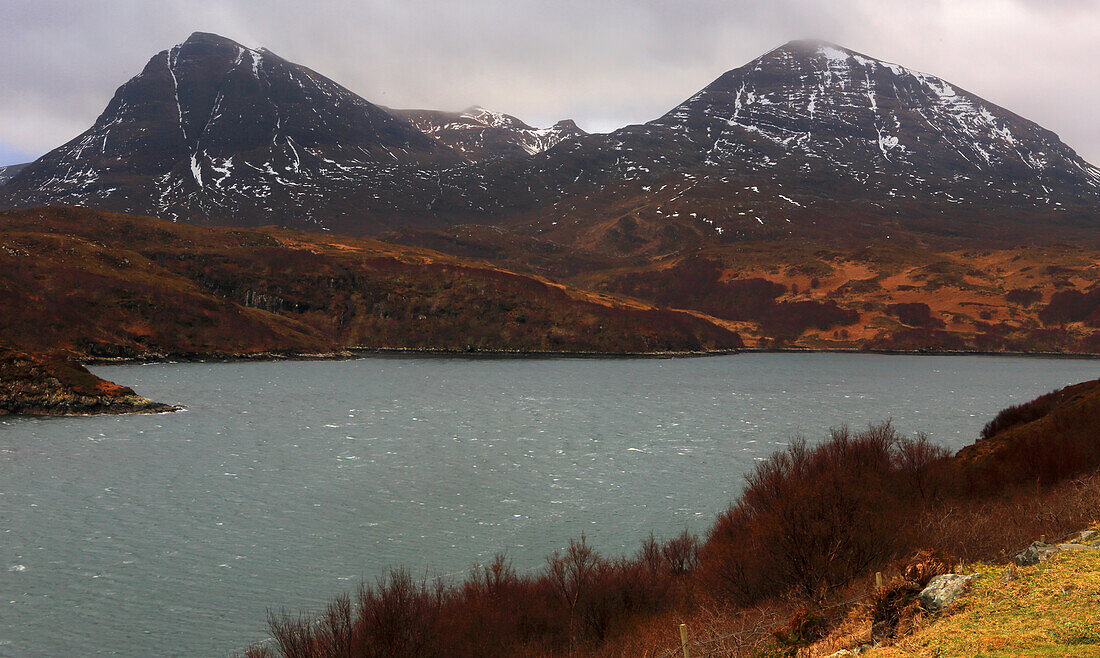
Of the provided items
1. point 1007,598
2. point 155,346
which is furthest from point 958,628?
point 155,346

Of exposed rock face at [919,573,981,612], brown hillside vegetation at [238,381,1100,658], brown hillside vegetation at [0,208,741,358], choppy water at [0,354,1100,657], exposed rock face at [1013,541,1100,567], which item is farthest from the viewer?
brown hillside vegetation at [0,208,741,358]

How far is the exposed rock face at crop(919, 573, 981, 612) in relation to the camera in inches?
663

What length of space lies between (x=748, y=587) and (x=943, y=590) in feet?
33.2

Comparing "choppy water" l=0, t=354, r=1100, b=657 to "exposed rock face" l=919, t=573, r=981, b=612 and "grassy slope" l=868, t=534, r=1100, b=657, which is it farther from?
"grassy slope" l=868, t=534, r=1100, b=657

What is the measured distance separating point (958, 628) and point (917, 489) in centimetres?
2526

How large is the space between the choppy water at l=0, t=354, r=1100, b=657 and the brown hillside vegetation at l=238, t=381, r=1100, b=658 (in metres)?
5.30

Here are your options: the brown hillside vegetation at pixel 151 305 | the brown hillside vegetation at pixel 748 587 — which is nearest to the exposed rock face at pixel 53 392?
the brown hillside vegetation at pixel 151 305

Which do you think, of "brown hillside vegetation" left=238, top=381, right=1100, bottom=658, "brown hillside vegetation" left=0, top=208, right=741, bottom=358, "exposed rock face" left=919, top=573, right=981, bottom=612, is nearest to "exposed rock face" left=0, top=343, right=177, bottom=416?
"brown hillside vegetation" left=0, top=208, right=741, bottom=358

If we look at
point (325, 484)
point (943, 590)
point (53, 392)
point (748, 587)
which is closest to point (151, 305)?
point (53, 392)

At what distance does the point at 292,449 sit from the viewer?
65938 millimetres

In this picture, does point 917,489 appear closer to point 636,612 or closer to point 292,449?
point 636,612

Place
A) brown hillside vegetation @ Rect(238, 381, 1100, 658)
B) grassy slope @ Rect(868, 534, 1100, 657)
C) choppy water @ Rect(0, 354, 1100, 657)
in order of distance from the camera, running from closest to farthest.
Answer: grassy slope @ Rect(868, 534, 1100, 657), brown hillside vegetation @ Rect(238, 381, 1100, 658), choppy water @ Rect(0, 354, 1100, 657)

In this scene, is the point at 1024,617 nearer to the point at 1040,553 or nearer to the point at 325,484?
the point at 1040,553

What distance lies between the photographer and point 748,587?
87.0 ft
